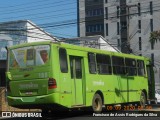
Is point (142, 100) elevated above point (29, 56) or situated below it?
below

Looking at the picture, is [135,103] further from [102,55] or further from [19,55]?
[19,55]

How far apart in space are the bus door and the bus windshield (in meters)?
1.53

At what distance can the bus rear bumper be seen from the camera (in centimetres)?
1691

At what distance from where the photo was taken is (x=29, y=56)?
18.0m

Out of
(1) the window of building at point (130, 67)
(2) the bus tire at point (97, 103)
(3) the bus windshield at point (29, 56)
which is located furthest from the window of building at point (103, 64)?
(3) the bus windshield at point (29, 56)

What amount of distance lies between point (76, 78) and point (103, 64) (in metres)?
2.71

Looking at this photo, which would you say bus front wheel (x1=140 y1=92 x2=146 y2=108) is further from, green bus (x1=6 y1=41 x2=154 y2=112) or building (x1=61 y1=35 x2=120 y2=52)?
building (x1=61 y1=35 x2=120 y2=52)

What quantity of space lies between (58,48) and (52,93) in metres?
2.00

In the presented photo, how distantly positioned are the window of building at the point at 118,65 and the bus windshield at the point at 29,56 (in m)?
5.57

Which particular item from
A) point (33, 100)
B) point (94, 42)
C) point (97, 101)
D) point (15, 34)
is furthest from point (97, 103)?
point (94, 42)

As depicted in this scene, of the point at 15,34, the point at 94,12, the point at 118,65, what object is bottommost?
the point at 118,65

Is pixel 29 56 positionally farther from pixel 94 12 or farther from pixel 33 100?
pixel 94 12

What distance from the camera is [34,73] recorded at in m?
17.6

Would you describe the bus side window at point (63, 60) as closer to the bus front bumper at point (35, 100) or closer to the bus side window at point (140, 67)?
the bus front bumper at point (35, 100)
